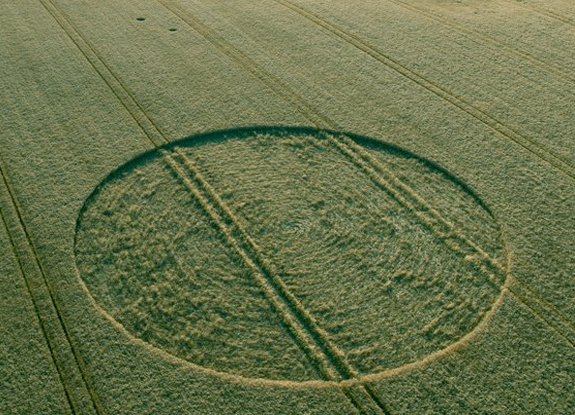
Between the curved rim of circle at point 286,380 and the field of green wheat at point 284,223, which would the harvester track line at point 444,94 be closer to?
the field of green wheat at point 284,223

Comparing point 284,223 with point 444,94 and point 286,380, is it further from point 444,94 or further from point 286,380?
point 444,94

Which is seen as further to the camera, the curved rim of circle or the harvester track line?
the harvester track line

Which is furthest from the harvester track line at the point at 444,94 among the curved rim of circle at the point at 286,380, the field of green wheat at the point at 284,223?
the curved rim of circle at the point at 286,380

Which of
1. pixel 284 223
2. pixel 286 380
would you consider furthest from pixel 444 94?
pixel 286 380

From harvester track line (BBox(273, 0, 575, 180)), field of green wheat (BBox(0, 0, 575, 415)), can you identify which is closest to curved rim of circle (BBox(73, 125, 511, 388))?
field of green wheat (BBox(0, 0, 575, 415))

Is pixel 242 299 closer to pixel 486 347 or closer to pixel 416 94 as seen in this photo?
pixel 486 347

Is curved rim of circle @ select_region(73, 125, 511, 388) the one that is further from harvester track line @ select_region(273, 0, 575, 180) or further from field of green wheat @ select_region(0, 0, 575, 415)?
harvester track line @ select_region(273, 0, 575, 180)
